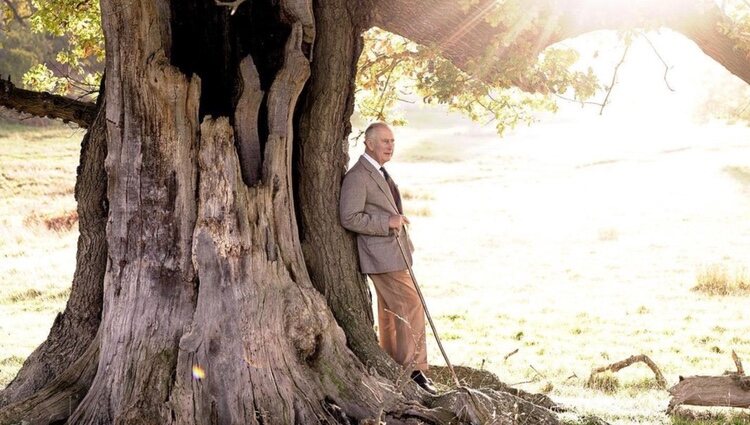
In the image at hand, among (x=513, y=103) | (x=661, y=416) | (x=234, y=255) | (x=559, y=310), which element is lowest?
(x=559, y=310)

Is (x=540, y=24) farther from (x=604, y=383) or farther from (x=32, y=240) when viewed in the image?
(x=32, y=240)

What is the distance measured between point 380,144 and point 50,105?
3.45 meters

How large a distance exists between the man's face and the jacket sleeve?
0.28 metres

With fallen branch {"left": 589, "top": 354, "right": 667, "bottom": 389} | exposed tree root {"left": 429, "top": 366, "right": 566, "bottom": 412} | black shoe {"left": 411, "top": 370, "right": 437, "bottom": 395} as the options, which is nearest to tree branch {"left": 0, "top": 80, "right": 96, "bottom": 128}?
black shoe {"left": 411, "top": 370, "right": 437, "bottom": 395}

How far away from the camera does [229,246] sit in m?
6.84

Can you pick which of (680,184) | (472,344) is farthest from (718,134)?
(472,344)

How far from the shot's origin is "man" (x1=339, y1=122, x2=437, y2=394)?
7914 millimetres

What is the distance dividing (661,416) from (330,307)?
3.39 m

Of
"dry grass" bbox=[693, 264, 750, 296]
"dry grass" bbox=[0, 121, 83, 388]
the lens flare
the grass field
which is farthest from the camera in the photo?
"dry grass" bbox=[693, 264, 750, 296]

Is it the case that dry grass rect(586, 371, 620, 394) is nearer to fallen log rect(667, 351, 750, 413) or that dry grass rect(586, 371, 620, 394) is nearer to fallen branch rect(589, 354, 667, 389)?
fallen branch rect(589, 354, 667, 389)

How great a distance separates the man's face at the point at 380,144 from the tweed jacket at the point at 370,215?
0.44 ft

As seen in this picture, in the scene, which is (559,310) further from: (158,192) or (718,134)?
(718,134)

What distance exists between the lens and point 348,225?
312 inches

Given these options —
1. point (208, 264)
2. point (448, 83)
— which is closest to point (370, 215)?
point (208, 264)
